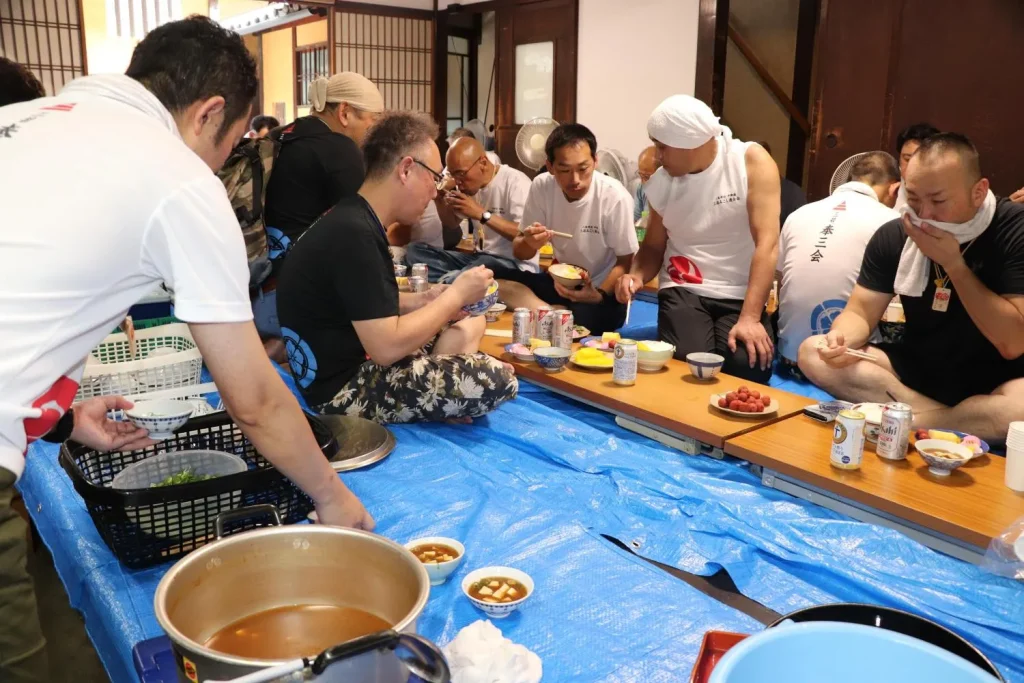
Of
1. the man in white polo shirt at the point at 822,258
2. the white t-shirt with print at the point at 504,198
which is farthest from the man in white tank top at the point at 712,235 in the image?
the white t-shirt with print at the point at 504,198

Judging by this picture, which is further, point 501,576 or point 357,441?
point 357,441

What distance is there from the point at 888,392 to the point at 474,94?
6.12 meters

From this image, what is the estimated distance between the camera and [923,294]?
2.61 m

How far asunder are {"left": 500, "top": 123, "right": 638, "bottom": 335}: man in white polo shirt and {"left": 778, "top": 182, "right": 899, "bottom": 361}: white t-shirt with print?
0.86m

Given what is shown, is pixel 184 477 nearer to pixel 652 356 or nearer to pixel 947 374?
pixel 652 356

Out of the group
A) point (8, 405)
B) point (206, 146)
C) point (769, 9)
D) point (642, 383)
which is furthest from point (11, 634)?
point (769, 9)

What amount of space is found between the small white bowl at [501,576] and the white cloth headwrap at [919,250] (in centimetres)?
171

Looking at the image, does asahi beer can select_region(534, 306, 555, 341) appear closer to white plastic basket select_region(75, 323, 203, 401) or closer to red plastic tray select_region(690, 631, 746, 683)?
white plastic basket select_region(75, 323, 203, 401)

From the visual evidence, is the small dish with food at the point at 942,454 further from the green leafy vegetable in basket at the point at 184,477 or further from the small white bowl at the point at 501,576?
the green leafy vegetable in basket at the point at 184,477

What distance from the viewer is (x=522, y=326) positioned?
314 cm

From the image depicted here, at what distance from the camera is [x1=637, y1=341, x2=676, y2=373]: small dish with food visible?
2.85 metres

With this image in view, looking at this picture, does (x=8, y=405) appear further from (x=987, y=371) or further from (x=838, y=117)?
(x=838, y=117)

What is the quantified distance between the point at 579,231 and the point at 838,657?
3.29 m

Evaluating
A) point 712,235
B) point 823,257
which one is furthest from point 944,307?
point 712,235
